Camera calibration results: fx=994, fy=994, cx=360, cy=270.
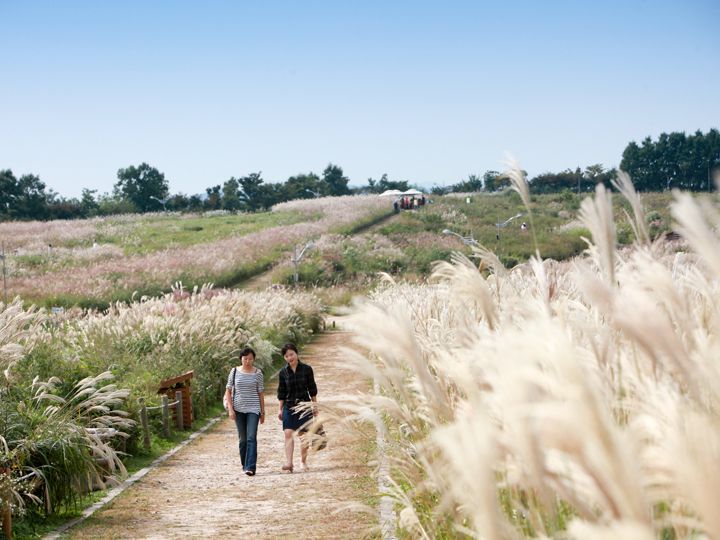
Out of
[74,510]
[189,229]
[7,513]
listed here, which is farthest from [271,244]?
[7,513]

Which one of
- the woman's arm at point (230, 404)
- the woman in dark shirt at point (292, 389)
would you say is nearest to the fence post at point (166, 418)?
the woman's arm at point (230, 404)

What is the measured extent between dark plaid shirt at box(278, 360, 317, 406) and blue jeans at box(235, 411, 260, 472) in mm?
439

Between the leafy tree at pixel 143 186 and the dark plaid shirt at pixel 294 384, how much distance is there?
8344 cm

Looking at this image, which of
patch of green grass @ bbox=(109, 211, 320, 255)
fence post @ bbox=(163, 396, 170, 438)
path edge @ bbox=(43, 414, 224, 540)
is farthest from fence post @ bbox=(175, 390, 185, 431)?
patch of green grass @ bbox=(109, 211, 320, 255)

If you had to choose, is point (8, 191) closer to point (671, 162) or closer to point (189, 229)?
point (189, 229)

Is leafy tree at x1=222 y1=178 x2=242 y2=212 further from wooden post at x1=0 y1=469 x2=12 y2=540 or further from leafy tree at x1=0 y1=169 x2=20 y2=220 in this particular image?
wooden post at x1=0 y1=469 x2=12 y2=540

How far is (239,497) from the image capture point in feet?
32.9

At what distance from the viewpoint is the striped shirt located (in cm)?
1149

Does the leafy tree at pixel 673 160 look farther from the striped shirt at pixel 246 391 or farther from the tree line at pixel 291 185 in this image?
the striped shirt at pixel 246 391

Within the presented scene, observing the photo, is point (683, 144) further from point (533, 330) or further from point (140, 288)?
point (533, 330)

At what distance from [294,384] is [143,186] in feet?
282

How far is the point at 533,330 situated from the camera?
85.2 inches

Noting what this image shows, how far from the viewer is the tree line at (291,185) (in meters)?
80.0

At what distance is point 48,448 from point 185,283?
87.8 ft
